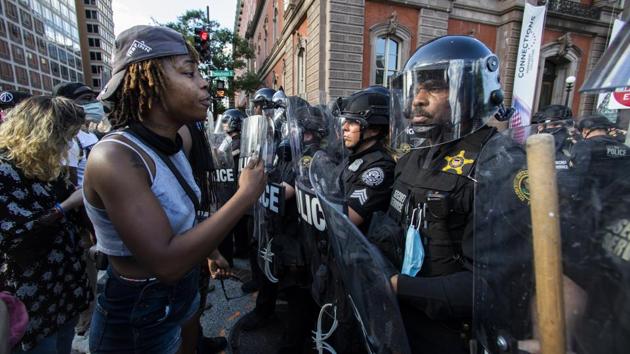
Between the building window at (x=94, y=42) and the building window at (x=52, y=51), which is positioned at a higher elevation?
the building window at (x=94, y=42)

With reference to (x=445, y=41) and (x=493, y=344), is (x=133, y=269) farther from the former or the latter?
(x=445, y=41)

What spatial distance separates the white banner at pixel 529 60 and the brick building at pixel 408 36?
13.7 ft

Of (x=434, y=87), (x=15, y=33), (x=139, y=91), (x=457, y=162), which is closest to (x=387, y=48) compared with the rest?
(x=434, y=87)

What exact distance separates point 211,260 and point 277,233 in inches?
21.9

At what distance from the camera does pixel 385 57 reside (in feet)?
40.8

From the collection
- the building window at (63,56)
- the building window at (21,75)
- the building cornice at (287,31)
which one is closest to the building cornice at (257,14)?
the building cornice at (287,31)

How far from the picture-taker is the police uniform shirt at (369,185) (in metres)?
1.93

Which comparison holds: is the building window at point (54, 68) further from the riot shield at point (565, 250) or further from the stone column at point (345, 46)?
the riot shield at point (565, 250)

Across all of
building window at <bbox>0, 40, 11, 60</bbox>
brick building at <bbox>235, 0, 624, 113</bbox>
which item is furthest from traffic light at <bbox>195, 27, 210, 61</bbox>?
building window at <bbox>0, 40, 11, 60</bbox>

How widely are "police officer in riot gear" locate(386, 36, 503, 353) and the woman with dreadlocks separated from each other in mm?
724

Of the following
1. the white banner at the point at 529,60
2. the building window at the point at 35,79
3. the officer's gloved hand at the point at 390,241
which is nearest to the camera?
the officer's gloved hand at the point at 390,241

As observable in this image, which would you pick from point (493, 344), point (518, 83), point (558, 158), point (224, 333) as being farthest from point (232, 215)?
point (518, 83)

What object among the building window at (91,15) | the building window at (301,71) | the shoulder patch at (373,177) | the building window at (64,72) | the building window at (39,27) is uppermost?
the building window at (91,15)

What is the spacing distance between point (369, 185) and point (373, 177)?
60 millimetres
